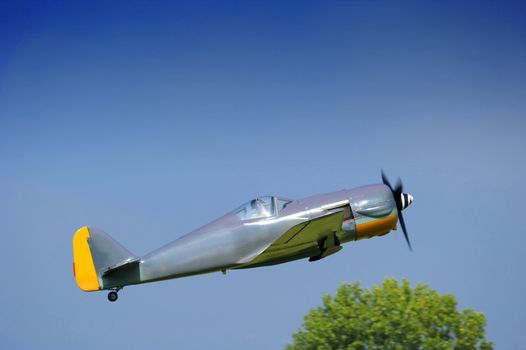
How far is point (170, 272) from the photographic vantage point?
14578mm

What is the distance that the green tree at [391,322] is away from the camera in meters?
32.9

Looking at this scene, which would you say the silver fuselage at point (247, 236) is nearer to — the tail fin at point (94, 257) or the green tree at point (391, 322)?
the tail fin at point (94, 257)

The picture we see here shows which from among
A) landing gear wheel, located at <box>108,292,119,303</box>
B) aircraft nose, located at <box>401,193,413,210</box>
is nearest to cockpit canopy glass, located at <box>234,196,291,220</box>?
aircraft nose, located at <box>401,193,413,210</box>

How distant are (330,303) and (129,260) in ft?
76.6

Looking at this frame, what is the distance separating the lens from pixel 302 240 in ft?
48.9

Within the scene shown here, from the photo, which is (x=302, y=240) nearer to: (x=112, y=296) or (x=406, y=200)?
(x=406, y=200)

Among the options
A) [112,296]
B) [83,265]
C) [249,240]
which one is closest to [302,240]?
[249,240]

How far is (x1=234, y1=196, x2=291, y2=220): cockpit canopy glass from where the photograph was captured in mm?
15109

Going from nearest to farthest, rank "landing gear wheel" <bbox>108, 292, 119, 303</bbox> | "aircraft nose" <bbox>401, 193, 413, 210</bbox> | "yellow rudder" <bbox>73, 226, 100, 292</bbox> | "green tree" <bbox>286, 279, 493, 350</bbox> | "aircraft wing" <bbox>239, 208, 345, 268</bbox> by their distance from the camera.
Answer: "aircraft wing" <bbox>239, 208, 345, 268</bbox>, "landing gear wheel" <bbox>108, 292, 119, 303</bbox>, "yellow rudder" <bbox>73, 226, 100, 292</bbox>, "aircraft nose" <bbox>401, 193, 413, 210</bbox>, "green tree" <bbox>286, 279, 493, 350</bbox>

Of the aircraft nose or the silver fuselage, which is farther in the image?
A: the aircraft nose

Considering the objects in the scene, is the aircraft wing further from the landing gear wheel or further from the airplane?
the landing gear wheel

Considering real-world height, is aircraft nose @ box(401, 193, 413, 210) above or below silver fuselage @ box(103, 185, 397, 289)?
above

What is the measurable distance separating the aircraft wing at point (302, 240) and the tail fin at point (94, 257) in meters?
3.02

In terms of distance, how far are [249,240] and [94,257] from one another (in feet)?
12.3
